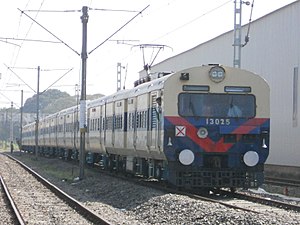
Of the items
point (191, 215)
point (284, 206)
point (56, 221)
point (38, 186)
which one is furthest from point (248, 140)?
point (38, 186)

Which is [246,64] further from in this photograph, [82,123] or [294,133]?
[82,123]

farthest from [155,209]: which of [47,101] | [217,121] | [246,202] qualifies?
[47,101]

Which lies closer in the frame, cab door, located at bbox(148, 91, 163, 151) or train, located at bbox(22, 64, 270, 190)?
train, located at bbox(22, 64, 270, 190)

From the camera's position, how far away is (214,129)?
674 inches

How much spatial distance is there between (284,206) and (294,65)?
17.8 metres

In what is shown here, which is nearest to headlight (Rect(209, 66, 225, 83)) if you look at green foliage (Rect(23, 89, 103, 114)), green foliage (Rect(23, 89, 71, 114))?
green foliage (Rect(23, 89, 103, 114))

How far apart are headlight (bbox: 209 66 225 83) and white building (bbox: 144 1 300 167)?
14413 mm

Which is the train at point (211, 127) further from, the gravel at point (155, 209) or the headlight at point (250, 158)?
the gravel at point (155, 209)

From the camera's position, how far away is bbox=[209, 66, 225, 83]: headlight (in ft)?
57.2

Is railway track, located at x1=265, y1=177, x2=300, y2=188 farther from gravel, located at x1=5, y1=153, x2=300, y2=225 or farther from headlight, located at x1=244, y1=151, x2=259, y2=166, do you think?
gravel, located at x1=5, y1=153, x2=300, y2=225

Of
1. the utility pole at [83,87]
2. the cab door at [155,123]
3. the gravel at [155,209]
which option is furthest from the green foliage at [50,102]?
the cab door at [155,123]

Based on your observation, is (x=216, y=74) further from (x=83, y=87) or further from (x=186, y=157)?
(x=83, y=87)

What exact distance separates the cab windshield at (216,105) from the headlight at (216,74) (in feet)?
1.36

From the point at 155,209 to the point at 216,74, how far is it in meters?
4.48
